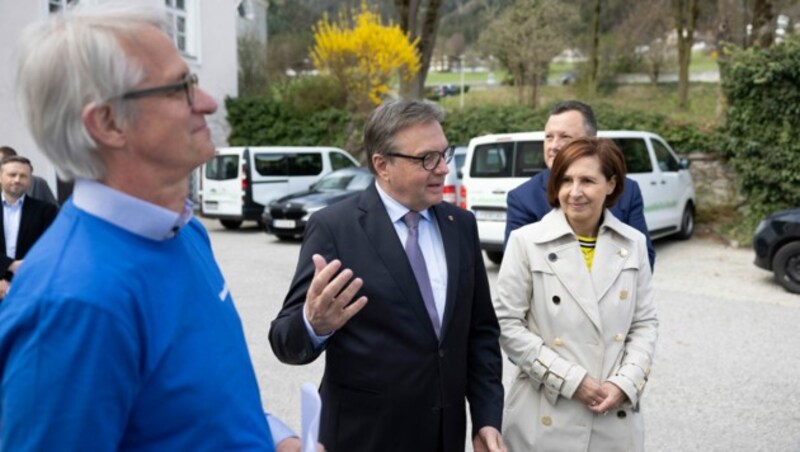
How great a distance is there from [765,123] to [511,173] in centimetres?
557

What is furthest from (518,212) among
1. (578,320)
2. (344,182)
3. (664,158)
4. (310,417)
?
(344,182)

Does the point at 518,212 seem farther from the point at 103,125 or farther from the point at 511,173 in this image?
the point at 511,173

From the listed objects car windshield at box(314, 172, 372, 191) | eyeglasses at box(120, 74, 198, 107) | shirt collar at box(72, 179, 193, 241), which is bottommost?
car windshield at box(314, 172, 372, 191)

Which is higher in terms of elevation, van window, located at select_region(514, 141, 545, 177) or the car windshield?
van window, located at select_region(514, 141, 545, 177)

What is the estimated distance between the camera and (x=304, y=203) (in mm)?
13797

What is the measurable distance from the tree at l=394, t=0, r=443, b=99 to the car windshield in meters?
6.91

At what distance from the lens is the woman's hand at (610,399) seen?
249cm

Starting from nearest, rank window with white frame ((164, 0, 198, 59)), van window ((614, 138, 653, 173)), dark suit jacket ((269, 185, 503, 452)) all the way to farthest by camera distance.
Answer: dark suit jacket ((269, 185, 503, 452))
van window ((614, 138, 653, 173))
window with white frame ((164, 0, 198, 59))

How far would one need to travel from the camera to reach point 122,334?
1.14 metres

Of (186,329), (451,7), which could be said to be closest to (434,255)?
(186,329)

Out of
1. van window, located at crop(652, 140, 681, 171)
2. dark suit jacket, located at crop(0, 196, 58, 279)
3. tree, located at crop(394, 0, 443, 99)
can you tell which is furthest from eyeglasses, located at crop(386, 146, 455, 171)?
tree, located at crop(394, 0, 443, 99)

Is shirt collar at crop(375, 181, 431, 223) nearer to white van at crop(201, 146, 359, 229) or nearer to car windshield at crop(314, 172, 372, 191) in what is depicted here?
car windshield at crop(314, 172, 372, 191)

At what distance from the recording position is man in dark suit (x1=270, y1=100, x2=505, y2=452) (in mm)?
2244

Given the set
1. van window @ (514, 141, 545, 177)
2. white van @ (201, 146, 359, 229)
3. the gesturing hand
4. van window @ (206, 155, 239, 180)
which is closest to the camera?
the gesturing hand
